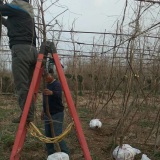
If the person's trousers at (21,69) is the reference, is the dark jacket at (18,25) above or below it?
above

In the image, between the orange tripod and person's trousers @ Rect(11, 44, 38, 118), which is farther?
person's trousers @ Rect(11, 44, 38, 118)

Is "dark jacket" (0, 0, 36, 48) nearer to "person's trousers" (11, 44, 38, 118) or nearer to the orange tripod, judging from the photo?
"person's trousers" (11, 44, 38, 118)

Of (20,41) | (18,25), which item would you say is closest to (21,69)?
(20,41)

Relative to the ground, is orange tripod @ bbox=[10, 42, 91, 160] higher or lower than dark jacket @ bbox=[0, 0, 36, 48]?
lower

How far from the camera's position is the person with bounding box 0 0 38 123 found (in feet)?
5.55

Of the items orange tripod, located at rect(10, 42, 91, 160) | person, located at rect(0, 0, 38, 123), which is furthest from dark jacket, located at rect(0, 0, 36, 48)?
orange tripod, located at rect(10, 42, 91, 160)

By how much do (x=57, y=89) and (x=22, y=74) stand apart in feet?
1.96

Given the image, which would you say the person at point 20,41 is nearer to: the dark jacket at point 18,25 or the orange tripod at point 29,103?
the dark jacket at point 18,25

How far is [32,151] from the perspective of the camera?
8.97ft

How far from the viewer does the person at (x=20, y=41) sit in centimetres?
169

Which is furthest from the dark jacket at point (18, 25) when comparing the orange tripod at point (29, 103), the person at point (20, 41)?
the orange tripod at point (29, 103)

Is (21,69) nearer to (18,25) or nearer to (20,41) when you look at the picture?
(20,41)

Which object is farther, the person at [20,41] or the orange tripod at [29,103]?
the person at [20,41]

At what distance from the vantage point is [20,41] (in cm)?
175
